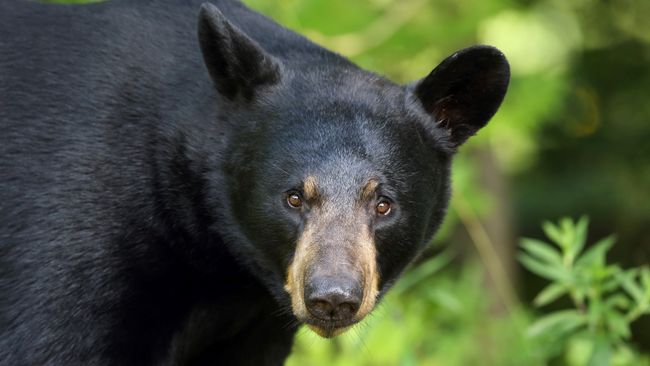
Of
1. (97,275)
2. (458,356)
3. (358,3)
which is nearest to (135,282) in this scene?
(97,275)

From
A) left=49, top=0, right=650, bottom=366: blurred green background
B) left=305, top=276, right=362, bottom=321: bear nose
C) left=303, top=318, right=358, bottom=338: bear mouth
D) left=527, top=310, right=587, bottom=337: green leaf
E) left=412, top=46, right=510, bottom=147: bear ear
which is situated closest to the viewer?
left=305, top=276, right=362, bottom=321: bear nose

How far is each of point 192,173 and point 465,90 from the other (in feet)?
3.46

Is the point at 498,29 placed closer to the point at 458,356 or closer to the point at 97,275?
the point at 458,356

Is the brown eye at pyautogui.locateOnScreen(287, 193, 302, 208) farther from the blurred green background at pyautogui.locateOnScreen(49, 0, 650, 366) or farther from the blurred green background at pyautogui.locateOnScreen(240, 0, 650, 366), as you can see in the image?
the blurred green background at pyautogui.locateOnScreen(49, 0, 650, 366)

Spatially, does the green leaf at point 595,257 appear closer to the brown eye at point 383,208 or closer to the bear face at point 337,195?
the bear face at point 337,195

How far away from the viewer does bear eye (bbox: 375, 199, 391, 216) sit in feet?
14.4

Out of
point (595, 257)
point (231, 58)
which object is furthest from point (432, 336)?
point (231, 58)

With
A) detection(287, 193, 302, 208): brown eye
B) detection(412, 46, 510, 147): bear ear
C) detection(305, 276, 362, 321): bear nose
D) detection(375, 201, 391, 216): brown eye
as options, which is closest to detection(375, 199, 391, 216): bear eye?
detection(375, 201, 391, 216): brown eye

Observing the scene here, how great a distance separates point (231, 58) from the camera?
4.47 m

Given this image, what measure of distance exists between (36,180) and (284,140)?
85 cm

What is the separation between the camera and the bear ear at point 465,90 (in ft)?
15.2

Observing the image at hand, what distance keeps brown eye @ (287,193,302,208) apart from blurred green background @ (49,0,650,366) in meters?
0.88

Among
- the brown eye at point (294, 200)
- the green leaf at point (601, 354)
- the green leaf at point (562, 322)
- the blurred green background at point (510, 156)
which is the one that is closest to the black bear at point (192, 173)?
the brown eye at point (294, 200)

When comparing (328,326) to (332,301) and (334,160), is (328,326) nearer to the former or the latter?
(332,301)
